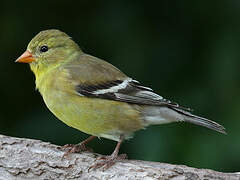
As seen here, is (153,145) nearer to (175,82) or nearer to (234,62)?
(175,82)

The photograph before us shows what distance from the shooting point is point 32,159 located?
18.2 feet

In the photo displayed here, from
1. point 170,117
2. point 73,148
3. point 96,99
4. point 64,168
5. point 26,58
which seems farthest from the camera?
point 26,58

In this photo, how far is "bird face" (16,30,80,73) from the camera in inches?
248

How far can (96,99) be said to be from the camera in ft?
19.2

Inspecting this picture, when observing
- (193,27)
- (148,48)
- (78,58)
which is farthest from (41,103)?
(193,27)

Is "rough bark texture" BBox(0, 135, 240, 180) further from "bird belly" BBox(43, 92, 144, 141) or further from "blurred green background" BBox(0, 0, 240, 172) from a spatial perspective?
"blurred green background" BBox(0, 0, 240, 172)

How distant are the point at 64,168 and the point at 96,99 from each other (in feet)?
3.02

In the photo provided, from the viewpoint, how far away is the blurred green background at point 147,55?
659 cm

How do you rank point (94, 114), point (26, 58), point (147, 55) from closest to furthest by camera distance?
point (94, 114) → point (26, 58) → point (147, 55)

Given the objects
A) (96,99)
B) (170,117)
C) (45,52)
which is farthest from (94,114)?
(45,52)

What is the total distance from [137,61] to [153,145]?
1.40 metres

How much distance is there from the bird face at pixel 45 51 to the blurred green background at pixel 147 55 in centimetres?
92

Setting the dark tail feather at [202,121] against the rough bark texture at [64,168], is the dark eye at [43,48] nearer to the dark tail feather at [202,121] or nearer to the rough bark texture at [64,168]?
the rough bark texture at [64,168]

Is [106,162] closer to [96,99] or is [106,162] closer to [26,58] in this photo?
Answer: [96,99]
